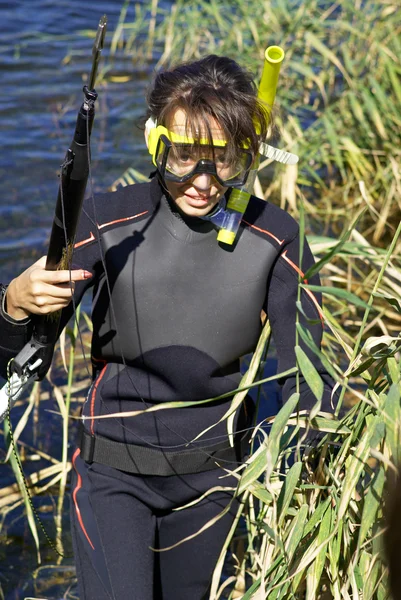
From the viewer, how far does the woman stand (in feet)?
6.85

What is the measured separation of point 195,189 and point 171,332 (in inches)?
14.0

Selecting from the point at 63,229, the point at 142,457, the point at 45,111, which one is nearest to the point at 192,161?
the point at 63,229

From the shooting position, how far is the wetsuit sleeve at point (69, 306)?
2031 mm

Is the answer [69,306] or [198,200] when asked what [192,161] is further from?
[69,306]

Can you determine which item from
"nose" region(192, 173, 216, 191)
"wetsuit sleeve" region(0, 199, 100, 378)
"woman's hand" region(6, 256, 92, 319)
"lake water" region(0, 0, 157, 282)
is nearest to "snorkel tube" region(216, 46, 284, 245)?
"nose" region(192, 173, 216, 191)

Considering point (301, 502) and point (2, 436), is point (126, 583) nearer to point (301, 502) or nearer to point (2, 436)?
point (301, 502)

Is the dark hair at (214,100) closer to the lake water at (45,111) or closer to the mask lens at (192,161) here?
the mask lens at (192,161)

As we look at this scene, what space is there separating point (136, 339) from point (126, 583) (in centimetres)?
56

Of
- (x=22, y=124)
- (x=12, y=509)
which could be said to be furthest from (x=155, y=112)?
(x=22, y=124)

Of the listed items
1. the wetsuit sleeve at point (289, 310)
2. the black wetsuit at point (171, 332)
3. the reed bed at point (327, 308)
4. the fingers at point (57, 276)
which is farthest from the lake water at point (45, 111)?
the fingers at point (57, 276)

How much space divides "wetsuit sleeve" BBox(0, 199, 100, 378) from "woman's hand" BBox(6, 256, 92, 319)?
0.06 m

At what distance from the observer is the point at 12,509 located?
3.09 meters

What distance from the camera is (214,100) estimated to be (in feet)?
6.61

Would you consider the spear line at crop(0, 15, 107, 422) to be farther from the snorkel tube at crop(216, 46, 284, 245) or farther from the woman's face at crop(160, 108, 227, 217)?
the snorkel tube at crop(216, 46, 284, 245)
